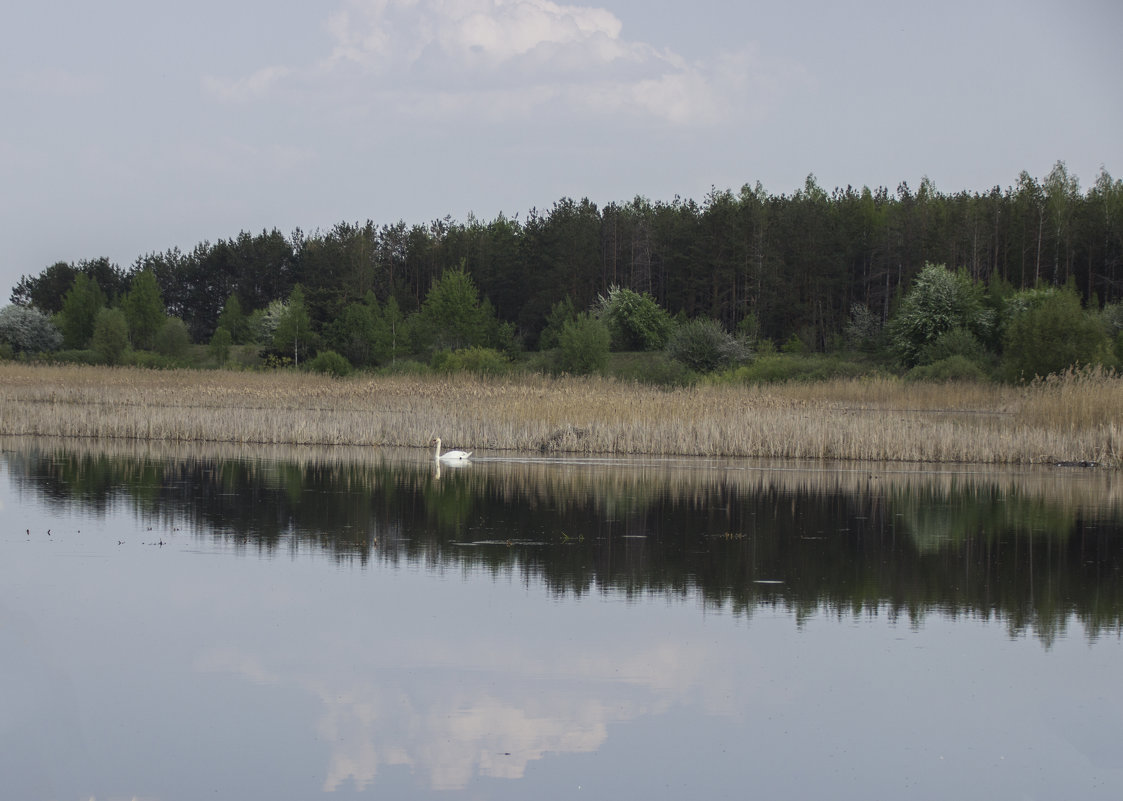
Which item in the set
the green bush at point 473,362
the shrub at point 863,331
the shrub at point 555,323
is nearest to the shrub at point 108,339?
the green bush at point 473,362

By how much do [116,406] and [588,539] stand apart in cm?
1994

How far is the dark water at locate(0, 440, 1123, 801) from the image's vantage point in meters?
5.71

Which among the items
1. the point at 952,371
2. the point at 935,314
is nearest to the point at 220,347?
the point at 935,314

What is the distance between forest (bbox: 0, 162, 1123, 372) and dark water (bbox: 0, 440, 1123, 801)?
1495 inches

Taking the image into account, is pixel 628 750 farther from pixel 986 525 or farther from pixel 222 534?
pixel 986 525

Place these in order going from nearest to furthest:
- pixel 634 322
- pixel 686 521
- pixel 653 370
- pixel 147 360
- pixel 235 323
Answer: pixel 686 521 < pixel 653 370 < pixel 147 360 < pixel 634 322 < pixel 235 323

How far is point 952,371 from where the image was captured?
→ 4175 cm

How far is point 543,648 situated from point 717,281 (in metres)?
60.2

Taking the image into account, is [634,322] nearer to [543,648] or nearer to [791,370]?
[791,370]

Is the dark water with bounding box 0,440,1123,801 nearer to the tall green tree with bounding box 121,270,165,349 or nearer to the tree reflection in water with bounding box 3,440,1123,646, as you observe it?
the tree reflection in water with bounding box 3,440,1123,646

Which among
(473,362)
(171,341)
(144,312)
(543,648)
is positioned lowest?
(543,648)

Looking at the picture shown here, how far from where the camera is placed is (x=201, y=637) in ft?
26.0

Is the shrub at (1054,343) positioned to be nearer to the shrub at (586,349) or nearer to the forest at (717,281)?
the forest at (717,281)

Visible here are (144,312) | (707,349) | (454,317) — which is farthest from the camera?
(144,312)
